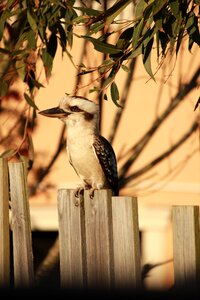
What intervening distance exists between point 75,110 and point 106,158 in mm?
362

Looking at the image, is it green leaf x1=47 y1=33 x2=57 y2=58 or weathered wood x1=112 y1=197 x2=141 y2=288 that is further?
green leaf x1=47 y1=33 x2=57 y2=58

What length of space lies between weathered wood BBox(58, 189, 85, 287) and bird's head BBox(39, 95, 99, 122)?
67.4 inches

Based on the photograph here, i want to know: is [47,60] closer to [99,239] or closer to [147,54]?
[147,54]

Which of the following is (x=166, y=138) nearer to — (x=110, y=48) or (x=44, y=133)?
(x=44, y=133)

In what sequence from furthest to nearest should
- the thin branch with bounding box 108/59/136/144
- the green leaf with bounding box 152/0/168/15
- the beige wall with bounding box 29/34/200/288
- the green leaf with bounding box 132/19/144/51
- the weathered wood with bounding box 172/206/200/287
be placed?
the thin branch with bounding box 108/59/136/144 → the beige wall with bounding box 29/34/200/288 → the green leaf with bounding box 132/19/144/51 → the green leaf with bounding box 152/0/168/15 → the weathered wood with bounding box 172/206/200/287

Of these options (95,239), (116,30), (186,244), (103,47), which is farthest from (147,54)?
(186,244)

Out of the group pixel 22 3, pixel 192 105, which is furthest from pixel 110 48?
pixel 192 105

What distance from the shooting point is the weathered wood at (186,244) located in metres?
3.85

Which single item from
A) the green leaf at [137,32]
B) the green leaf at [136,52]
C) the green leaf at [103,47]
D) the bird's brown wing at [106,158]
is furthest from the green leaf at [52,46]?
the green leaf at [137,32]

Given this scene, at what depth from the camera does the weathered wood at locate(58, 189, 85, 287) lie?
14.1ft

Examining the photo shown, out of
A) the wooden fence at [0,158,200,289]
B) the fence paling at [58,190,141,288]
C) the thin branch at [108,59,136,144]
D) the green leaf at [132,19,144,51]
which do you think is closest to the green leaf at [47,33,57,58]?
the green leaf at [132,19,144,51]

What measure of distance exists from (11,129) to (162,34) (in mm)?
2942

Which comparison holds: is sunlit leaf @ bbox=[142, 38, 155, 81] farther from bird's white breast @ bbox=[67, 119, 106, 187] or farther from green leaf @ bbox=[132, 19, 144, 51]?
bird's white breast @ bbox=[67, 119, 106, 187]

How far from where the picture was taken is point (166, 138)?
789cm
